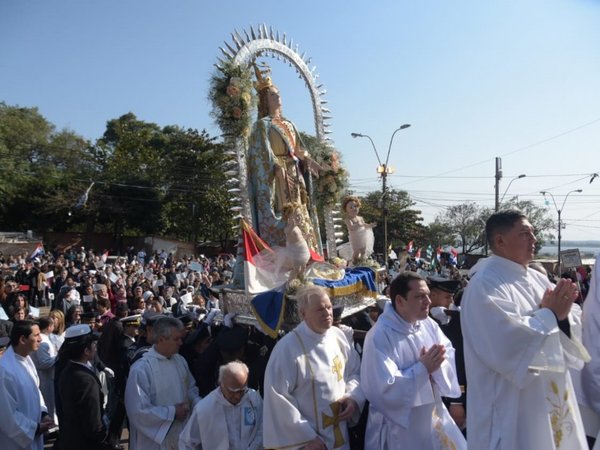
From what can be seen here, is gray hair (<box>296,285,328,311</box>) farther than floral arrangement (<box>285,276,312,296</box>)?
No

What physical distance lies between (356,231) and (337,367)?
Answer: 19.9ft

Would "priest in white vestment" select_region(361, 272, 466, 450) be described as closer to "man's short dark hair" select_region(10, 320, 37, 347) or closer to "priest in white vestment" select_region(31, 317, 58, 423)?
"man's short dark hair" select_region(10, 320, 37, 347)

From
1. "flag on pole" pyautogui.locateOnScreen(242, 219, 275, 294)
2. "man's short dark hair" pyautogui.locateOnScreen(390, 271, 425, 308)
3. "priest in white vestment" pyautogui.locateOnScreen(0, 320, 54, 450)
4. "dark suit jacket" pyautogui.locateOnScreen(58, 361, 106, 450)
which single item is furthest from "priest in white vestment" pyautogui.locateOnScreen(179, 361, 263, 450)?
"flag on pole" pyautogui.locateOnScreen(242, 219, 275, 294)

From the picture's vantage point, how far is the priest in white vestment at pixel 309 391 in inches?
150

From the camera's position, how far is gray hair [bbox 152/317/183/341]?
4.67 m

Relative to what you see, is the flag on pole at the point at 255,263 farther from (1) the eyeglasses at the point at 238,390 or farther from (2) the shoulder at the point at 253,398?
(1) the eyeglasses at the point at 238,390

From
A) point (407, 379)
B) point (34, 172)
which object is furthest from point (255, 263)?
point (34, 172)

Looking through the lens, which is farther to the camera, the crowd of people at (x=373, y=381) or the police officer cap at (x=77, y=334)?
the police officer cap at (x=77, y=334)

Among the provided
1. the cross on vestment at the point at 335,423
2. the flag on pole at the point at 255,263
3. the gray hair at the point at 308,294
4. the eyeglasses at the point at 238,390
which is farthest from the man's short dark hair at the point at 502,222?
the flag on pole at the point at 255,263

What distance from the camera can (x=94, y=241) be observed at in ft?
130

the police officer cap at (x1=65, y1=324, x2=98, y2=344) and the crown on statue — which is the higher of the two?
the crown on statue

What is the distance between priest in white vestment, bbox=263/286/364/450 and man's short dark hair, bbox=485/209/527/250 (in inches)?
47.7

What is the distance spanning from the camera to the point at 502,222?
3543mm

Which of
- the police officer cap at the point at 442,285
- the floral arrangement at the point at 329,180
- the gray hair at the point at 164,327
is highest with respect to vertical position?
the floral arrangement at the point at 329,180
